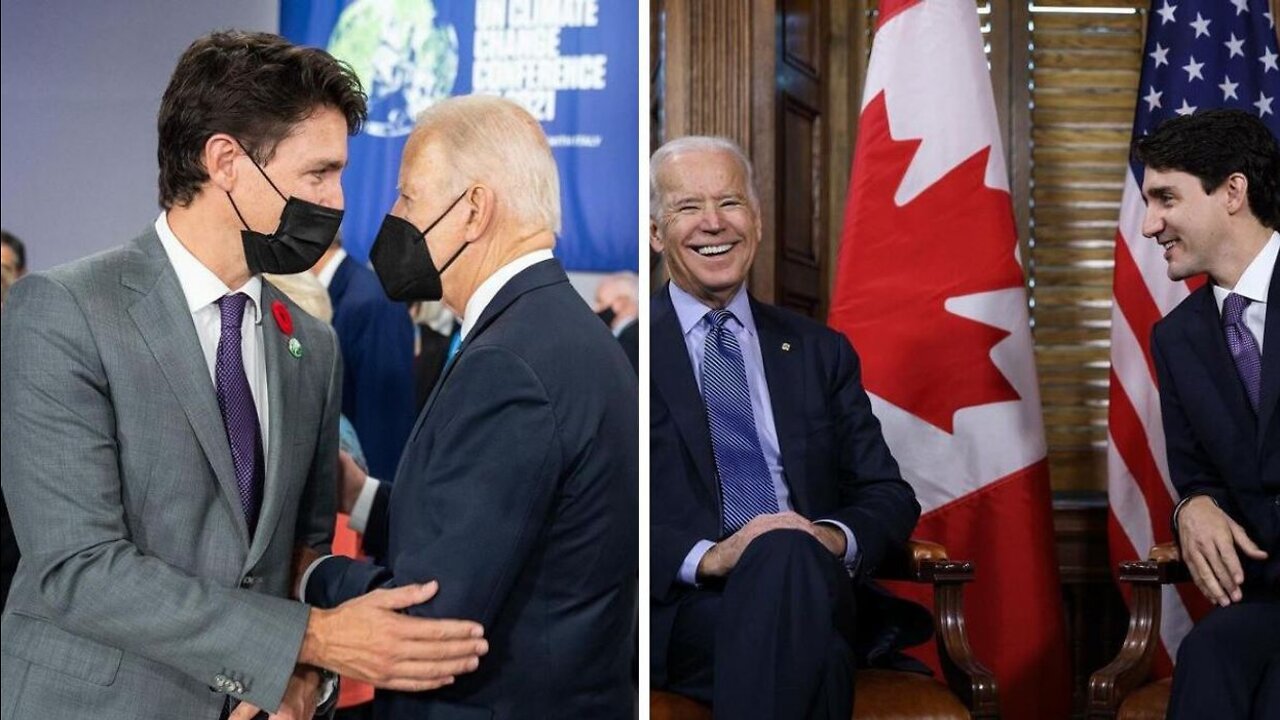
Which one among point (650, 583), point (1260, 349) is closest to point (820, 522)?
point (650, 583)

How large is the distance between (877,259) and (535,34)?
1.09 metres

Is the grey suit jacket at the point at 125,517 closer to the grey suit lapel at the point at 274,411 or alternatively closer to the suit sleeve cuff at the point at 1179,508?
the grey suit lapel at the point at 274,411

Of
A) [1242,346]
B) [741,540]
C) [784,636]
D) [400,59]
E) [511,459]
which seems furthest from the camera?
[400,59]

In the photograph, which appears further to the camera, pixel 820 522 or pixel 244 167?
pixel 820 522

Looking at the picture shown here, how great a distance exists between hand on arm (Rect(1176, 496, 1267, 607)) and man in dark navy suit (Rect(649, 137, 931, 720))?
1.69 ft

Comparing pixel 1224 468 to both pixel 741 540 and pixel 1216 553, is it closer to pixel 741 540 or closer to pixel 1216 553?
pixel 1216 553

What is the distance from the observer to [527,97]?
11.5ft

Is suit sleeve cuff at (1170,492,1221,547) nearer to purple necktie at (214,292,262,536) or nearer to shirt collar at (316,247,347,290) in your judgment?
purple necktie at (214,292,262,536)

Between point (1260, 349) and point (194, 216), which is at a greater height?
point (194, 216)

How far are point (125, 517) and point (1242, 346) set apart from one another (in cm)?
206

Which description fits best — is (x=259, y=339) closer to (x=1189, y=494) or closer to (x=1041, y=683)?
(x=1189, y=494)

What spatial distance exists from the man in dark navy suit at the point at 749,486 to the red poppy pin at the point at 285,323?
0.82 m

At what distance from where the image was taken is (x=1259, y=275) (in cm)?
262

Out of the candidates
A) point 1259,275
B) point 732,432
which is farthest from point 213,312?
point 1259,275
